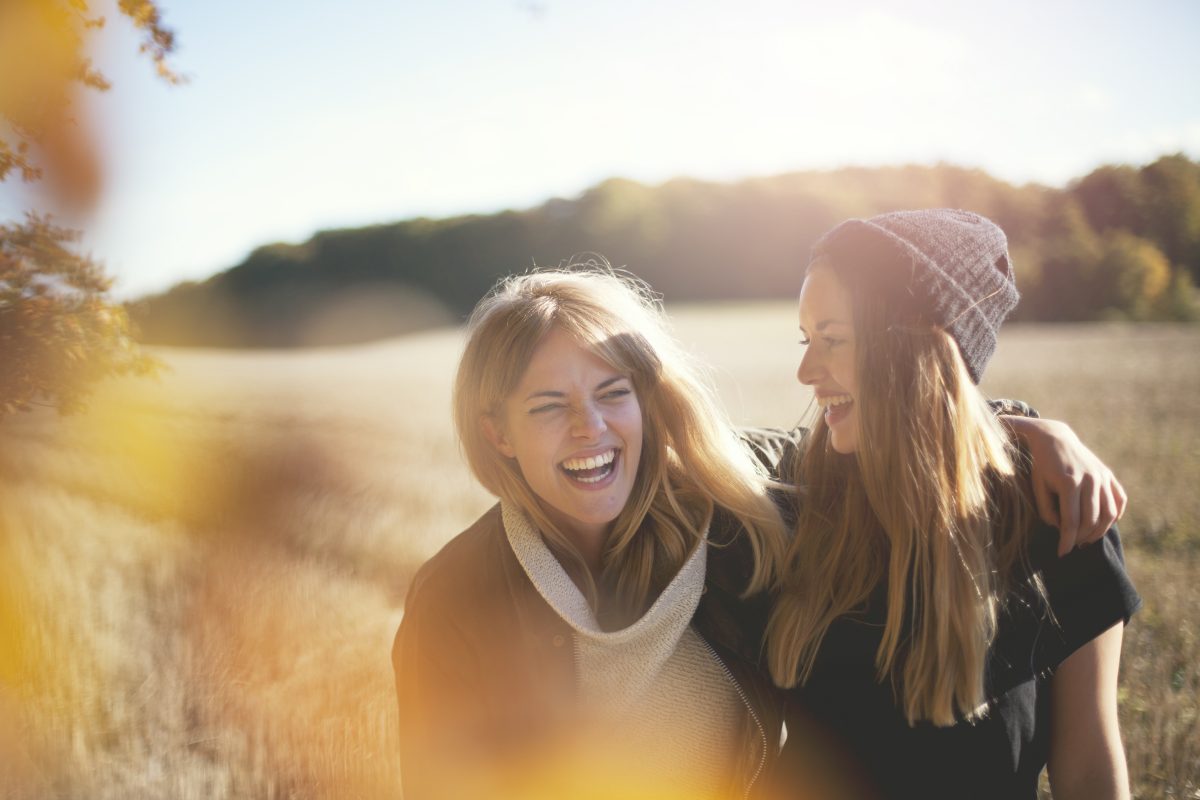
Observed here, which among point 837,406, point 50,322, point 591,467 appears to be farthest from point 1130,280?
point 50,322

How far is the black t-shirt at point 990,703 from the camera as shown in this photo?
2.00 metres

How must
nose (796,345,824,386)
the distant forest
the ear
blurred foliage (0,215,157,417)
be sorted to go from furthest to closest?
the distant forest → blurred foliage (0,215,157,417) → the ear → nose (796,345,824,386)

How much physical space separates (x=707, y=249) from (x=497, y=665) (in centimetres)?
5215

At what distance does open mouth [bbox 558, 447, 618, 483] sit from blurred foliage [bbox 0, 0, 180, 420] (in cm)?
220

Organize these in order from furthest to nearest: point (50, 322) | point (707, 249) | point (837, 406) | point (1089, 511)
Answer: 1. point (707, 249)
2. point (50, 322)
3. point (837, 406)
4. point (1089, 511)

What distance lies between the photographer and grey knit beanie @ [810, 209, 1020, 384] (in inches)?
82.0

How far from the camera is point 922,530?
2.10 m

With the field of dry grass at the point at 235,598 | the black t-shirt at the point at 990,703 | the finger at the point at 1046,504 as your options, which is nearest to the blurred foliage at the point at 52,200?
the field of dry grass at the point at 235,598

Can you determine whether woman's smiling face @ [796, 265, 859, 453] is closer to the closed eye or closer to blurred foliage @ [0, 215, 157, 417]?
the closed eye

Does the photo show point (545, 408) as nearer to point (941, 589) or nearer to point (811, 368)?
point (811, 368)

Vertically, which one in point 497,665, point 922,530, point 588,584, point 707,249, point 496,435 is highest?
point 707,249

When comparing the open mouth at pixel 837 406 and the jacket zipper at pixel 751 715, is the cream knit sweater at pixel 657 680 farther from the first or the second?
the open mouth at pixel 837 406

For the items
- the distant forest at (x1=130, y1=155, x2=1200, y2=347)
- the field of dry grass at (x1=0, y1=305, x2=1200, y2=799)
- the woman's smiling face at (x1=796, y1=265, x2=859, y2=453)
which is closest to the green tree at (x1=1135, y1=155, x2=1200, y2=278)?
the distant forest at (x1=130, y1=155, x2=1200, y2=347)

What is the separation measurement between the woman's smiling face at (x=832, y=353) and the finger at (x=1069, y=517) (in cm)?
52
